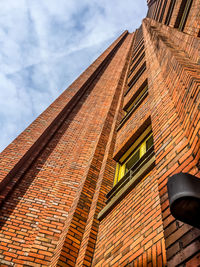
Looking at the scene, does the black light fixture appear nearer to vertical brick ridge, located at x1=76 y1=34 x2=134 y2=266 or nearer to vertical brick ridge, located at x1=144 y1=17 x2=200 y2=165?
vertical brick ridge, located at x1=144 y1=17 x2=200 y2=165

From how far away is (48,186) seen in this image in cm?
578

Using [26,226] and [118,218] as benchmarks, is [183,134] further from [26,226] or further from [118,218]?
[26,226]

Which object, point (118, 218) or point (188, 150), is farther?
point (118, 218)

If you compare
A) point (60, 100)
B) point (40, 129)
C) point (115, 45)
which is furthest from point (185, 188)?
point (115, 45)

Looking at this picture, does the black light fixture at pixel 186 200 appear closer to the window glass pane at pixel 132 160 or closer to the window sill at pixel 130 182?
the window sill at pixel 130 182

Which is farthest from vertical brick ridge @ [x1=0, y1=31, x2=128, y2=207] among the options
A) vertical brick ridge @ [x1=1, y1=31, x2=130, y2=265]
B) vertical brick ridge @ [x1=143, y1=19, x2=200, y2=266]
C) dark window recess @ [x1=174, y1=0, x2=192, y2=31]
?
dark window recess @ [x1=174, y1=0, x2=192, y2=31]

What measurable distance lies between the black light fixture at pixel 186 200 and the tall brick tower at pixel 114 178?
2.0 inches

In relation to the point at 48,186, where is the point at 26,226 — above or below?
below

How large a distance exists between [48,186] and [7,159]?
4.11 feet

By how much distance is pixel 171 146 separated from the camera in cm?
276

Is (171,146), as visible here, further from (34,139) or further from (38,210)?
(34,139)

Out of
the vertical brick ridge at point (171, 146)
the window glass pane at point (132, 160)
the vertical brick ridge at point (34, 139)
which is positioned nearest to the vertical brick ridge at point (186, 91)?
the vertical brick ridge at point (171, 146)

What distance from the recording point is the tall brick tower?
2.50 meters

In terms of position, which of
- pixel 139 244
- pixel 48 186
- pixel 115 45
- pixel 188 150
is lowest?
pixel 139 244
